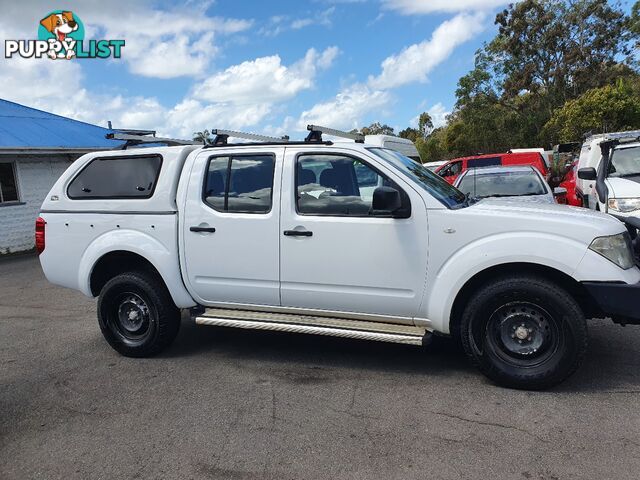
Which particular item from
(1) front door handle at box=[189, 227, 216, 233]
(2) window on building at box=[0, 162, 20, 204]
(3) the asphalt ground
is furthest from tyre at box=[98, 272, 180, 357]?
(2) window on building at box=[0, 162, 20, 204]

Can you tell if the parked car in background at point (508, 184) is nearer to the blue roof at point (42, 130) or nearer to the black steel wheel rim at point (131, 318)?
the black steel wheel rim at point (131, 318)

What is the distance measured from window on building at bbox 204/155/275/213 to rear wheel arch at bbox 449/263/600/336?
1777 millimetres

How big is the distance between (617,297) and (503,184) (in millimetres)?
5162

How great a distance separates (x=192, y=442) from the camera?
3381 millimetres

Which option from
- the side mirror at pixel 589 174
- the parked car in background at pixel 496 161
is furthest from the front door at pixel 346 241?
the parked car in background at pixel 496 161

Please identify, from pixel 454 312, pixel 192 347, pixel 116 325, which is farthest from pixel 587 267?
pixel 116 325

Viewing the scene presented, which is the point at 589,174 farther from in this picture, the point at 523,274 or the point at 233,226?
the point at 233,226

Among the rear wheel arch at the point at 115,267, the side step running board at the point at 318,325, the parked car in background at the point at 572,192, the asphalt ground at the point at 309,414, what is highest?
the parked car in background at the point at 572,192

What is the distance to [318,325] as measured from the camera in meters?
4.32

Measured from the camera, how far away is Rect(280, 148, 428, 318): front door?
402 cm

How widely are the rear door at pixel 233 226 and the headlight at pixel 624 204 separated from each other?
5536mm

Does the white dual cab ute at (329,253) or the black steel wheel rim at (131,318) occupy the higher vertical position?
the white dual cab ute at (329,253)

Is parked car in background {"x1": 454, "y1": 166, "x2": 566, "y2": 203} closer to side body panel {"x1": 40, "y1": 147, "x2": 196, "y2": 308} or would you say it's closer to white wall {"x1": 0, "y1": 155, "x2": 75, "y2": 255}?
side body panel {"x1": 40, "y1": 147, "x2": 196, "y2": 308}

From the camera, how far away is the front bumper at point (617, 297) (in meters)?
3.57
